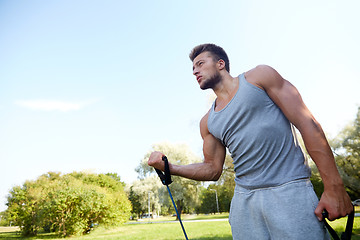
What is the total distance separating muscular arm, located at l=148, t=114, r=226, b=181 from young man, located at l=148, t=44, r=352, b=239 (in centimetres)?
24

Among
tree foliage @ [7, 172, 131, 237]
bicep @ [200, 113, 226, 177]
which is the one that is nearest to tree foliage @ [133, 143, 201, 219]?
tree foliage @ [7, 172, 131, 237]

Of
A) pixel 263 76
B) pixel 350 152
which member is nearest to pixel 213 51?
pixel 263 76

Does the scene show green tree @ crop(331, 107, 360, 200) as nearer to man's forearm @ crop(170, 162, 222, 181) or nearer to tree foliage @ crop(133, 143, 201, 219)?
tree foliage @ crop(133, 143, 201, 219)

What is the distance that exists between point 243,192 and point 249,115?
20.1 inches

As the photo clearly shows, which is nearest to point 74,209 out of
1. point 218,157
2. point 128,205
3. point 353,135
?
point 128,205

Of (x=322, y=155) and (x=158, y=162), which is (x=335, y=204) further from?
(x=158, y=162)

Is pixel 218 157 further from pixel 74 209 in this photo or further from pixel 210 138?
pixel 74 209

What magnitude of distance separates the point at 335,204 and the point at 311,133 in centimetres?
39

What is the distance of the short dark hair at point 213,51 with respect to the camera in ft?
6.40

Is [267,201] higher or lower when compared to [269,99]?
lower

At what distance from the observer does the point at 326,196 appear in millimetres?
1226

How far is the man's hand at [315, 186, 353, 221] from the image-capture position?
46.5 inches

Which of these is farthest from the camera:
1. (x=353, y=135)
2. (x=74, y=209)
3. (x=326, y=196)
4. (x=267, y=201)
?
(x=353, y=135)

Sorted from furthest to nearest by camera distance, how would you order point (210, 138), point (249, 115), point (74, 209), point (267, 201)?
point (74, 209) < point (210, 138) < point (249, 115) < point (267, 201)
